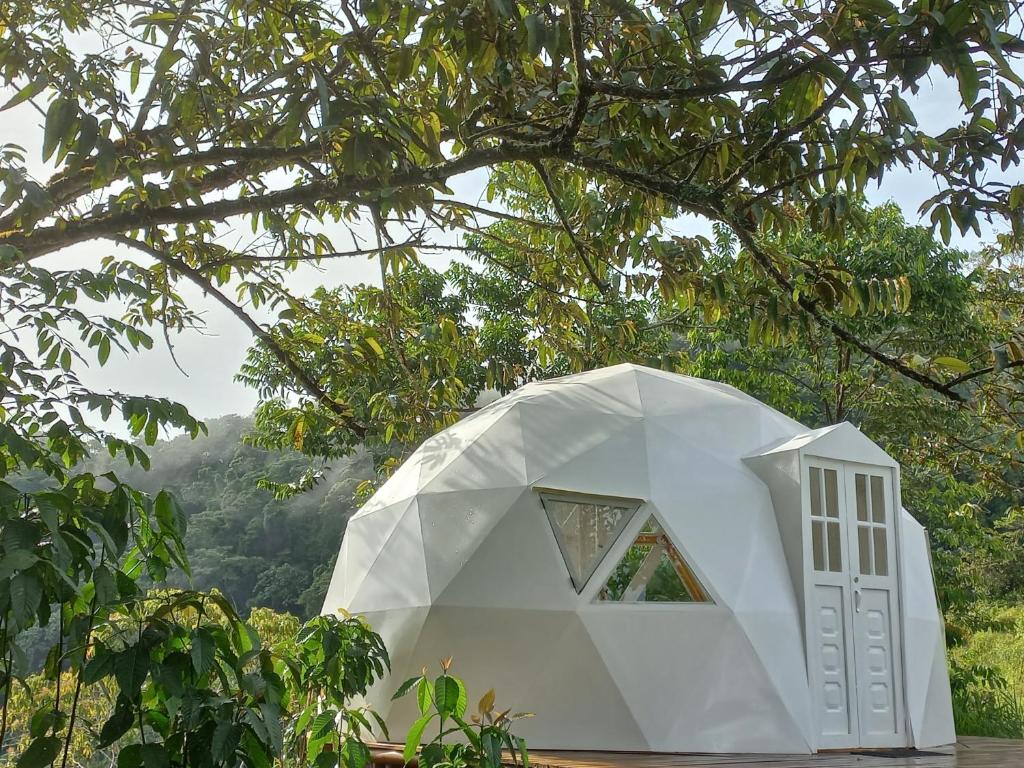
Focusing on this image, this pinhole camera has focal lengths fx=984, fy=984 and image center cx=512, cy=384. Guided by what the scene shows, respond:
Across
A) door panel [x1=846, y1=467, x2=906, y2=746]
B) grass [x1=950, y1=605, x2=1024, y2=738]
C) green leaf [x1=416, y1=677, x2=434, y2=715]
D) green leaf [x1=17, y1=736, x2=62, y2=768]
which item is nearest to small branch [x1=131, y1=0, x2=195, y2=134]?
green leaf [x1=17, y1=736, x2=62, y2=768]

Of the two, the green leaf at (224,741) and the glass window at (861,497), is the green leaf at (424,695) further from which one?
the glass window at (861,497)

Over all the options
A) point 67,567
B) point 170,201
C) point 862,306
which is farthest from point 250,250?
point 67,567

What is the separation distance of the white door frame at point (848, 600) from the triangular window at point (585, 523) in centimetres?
154

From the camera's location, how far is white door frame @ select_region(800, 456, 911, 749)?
777cm

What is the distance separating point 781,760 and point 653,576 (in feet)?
5.28

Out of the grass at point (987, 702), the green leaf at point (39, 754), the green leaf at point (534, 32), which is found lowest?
the green leaf at point (39, 754)

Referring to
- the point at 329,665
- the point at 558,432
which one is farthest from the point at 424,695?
the point at 558,432

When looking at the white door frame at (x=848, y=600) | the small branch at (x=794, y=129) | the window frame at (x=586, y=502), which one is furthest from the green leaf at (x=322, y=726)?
the white door frame at (x=848, y=600)

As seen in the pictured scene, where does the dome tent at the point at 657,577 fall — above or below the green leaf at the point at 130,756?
above

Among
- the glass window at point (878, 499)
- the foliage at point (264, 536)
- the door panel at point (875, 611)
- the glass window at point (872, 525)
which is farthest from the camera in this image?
the foliage at point (264, 536)

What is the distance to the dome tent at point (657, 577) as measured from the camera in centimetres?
732

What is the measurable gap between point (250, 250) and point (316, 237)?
0.69 metres

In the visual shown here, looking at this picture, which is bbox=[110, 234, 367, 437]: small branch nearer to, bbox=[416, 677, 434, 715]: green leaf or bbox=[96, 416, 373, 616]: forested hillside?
bbox=[416, 677, 434, 715]: green leaf

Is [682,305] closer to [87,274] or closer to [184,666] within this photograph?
[87,274]
